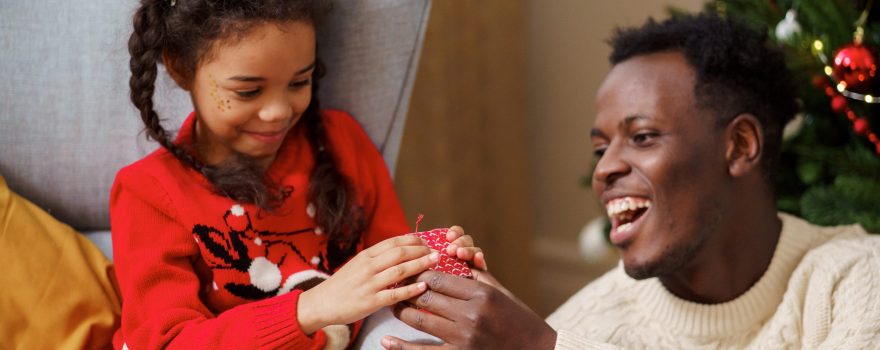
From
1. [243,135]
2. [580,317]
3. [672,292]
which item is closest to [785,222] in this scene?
[672,292]

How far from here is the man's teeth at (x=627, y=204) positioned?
4.06ft

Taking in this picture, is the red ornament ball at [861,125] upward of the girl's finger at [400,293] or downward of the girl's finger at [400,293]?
upward

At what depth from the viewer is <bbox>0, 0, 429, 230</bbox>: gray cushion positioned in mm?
1230

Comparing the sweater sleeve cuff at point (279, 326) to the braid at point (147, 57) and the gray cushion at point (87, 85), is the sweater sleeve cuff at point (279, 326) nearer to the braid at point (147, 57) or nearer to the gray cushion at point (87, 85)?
the braid at point (147, 57)

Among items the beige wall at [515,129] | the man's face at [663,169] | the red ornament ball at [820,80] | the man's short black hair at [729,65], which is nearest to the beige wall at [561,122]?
the beige wall at [515,129]

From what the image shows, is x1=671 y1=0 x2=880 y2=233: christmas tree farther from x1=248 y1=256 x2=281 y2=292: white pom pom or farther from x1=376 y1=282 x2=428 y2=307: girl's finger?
x1=248 y1=256 x2=281 y2=292: white pom pom

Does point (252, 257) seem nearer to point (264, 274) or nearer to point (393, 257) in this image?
point (264, 274)

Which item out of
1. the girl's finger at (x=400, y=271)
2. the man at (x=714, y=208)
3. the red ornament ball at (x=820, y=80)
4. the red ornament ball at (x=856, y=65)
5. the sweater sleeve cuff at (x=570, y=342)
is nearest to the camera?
the girl's finger at (x=400, y=271)

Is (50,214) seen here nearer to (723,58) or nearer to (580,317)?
(580,317)

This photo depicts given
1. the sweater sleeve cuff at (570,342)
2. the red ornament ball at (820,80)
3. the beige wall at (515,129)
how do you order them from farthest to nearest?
1. the beige wall at (515,129)
2. the red ornament ball at (820,80)
3. the sweater sleeve cuff at (570,342)

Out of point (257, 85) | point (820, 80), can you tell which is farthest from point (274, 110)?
point (820, 80)

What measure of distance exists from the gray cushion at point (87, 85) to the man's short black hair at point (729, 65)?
1.13 feet

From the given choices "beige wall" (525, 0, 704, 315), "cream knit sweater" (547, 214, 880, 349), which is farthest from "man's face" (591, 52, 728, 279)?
"beige wall" (525, 0, 704, 315)

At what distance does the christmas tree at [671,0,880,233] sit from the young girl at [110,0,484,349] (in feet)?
2.24
